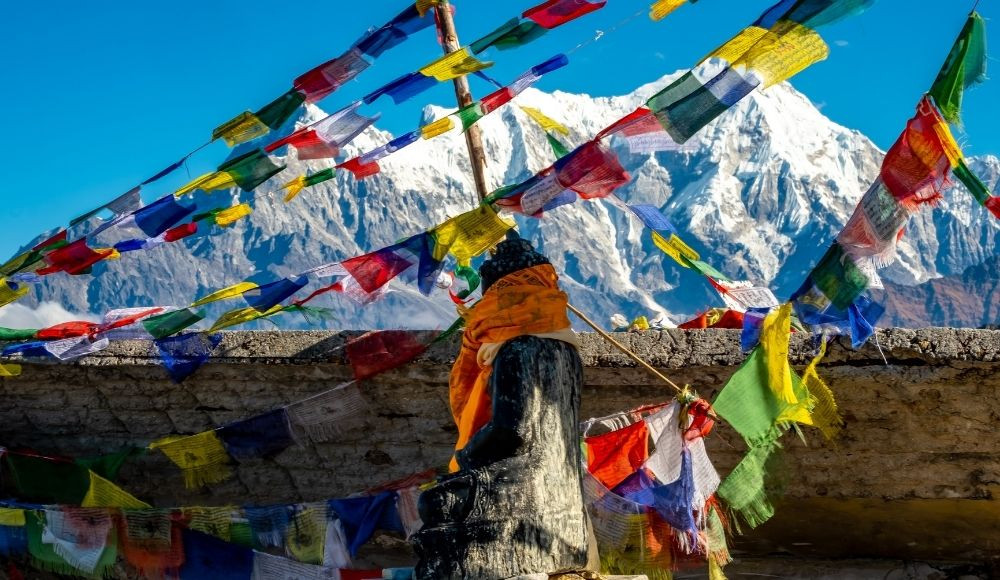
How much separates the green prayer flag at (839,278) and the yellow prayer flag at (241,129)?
112 inches

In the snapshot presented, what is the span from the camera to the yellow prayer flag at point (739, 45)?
462 cm

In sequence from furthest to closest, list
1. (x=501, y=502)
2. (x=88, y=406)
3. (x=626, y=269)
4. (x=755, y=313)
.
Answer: (x=626, y=269) < (x=88, y=406) < (x=755, y=313) < (x=501, y=502)

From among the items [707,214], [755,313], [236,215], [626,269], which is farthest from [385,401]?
[626,269]

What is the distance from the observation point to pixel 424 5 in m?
6.12

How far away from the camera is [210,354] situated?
6.05 m

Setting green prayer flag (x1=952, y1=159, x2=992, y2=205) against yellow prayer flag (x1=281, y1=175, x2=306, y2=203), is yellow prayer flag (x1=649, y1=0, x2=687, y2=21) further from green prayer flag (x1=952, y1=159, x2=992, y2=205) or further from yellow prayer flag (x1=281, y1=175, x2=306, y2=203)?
yellow prayer flag (x1=281, y1=175, x2=306, y2=203)

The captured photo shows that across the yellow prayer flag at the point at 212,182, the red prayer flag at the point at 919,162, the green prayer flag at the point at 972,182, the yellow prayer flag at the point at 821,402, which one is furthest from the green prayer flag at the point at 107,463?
the green prayer flag at the point at 972,182

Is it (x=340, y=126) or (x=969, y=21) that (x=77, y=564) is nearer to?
(x=340, y=126)

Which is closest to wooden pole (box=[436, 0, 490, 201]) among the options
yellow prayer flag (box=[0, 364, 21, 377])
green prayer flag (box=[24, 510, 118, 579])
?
green prayer flag (box=[24, 510, 118, 579])

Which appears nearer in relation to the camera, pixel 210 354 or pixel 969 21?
pixel 969 21

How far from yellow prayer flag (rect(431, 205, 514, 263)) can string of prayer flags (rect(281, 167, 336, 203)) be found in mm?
890

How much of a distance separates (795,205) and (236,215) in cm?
16096

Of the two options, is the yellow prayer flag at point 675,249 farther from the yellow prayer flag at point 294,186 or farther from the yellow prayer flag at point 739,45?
the yellow prayer flag at point 294,186

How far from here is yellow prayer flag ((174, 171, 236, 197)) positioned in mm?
6133
